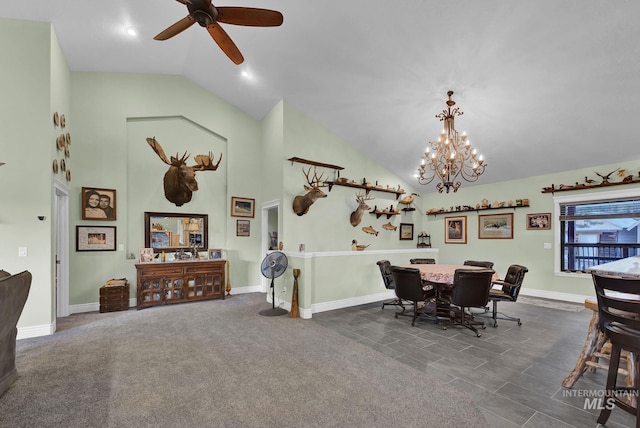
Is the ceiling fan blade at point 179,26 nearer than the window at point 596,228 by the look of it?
Yes

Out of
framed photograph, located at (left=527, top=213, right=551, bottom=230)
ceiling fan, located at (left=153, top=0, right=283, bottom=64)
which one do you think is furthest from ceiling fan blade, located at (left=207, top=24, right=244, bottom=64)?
framed photograph, located at (left=527, top=213, right=551, bottom=230)

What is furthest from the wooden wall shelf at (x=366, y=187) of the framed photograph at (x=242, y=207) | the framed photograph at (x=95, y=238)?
the framed photograph at (x=95, y=238)

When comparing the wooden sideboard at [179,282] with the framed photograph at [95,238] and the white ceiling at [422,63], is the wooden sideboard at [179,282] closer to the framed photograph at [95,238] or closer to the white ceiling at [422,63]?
the framed photograph at [95,238]

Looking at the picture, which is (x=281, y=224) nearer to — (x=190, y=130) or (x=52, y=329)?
(x=190, y=130)

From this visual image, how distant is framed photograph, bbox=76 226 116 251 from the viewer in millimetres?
5402

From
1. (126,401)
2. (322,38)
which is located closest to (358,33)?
(322,38)

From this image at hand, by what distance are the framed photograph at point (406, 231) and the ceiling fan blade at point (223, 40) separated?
590 centimetres

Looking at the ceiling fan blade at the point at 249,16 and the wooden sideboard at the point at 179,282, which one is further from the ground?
the ceiling fan blade at the point at 249,16

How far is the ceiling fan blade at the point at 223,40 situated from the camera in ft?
9.05

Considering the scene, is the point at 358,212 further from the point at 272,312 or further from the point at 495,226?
the point at 495,226

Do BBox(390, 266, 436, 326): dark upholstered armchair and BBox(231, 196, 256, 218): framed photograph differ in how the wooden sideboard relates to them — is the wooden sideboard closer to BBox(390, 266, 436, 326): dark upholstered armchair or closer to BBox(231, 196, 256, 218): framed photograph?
BBox(231, 196, 256, 218): framed photograph

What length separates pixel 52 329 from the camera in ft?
13.6

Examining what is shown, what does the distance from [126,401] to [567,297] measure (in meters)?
7.53

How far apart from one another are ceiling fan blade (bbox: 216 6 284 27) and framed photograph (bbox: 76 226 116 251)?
4741 mm
